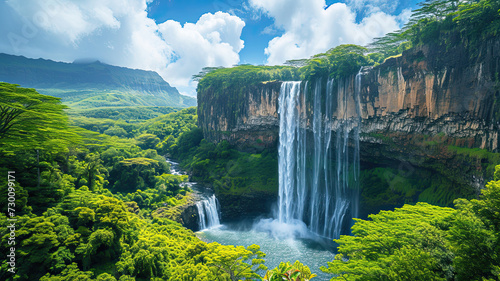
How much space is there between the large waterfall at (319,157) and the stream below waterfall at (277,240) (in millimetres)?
2328

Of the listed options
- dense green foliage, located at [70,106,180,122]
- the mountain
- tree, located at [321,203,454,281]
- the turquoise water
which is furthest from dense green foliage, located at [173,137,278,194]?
the mountain

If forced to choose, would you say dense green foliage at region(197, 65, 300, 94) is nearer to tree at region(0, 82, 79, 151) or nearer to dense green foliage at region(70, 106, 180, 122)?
tree at region(0, 82, 79, 151)

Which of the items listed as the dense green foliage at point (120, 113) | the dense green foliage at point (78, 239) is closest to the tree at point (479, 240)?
the dense green foliage at point (78, 239)

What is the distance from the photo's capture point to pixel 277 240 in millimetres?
25812

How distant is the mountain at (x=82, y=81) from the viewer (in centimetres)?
11706

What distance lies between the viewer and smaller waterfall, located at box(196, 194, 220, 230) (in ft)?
96.7

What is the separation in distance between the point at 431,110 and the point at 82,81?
170497 millimetres

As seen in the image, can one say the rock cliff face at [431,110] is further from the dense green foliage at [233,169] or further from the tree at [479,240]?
the tree at [479,240]


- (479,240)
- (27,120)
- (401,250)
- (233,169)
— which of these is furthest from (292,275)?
(233,169)

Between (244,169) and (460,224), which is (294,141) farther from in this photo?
(460,224)

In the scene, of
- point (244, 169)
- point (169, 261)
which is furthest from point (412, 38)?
point (169, 261)

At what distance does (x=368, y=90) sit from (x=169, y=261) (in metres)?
26.1

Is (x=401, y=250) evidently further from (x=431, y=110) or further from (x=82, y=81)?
(x=82, y=81)

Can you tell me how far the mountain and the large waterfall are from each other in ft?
354
